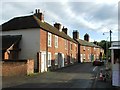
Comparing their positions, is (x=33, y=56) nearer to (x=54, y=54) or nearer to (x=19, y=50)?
(x=19, y=50)

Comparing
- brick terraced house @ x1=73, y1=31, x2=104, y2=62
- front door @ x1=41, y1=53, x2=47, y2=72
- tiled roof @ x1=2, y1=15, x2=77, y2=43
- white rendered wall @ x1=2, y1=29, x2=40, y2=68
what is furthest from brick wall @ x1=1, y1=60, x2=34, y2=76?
brick terraced house @ x1=73, y1=31, x2=104, y2=62

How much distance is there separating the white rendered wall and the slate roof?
0.74 metres

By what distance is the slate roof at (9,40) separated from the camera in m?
25.7

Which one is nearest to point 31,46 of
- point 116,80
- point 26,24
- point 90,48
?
point 26,24

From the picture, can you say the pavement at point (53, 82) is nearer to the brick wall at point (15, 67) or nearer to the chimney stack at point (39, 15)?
the brick wall at point (15, 67)

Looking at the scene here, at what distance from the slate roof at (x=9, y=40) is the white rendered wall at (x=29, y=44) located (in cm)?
74

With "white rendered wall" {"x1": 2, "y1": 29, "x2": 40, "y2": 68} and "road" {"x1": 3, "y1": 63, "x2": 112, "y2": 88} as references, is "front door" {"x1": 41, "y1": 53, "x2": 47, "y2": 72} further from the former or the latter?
"road" {"x1": 3, "y1": 63, "x2": 112, "y2": 88}

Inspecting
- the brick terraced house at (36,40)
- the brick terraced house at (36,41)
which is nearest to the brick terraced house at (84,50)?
the brick terraced house at (36,41)

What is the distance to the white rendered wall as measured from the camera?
27.1 metres

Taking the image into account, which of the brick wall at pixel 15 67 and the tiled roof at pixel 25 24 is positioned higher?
the tiled roof at pixel 25 24

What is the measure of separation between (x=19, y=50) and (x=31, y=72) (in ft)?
15.2

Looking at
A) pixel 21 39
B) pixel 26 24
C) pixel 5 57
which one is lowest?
pixel 5 57

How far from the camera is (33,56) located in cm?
2703

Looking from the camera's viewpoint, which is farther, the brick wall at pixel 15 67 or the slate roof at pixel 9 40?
the slate roof at pixel 9 40
